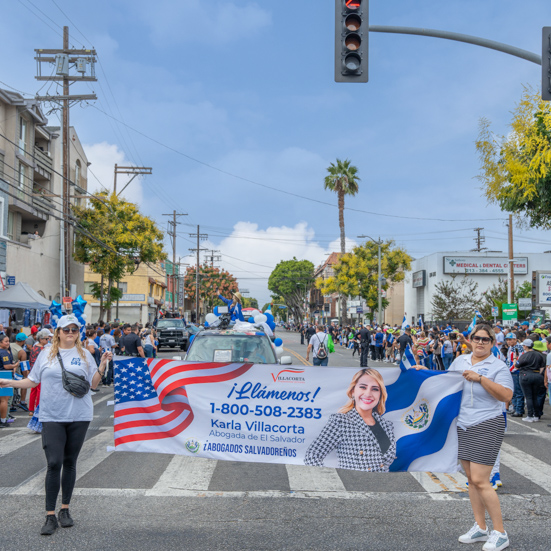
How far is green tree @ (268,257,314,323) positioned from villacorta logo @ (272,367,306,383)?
108 metres

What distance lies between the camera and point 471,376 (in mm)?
4793

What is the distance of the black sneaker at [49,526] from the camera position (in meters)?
4.96

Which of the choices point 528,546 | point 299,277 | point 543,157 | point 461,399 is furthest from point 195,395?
point 299,277

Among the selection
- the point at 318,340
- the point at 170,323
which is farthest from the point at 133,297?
the point at 318,340

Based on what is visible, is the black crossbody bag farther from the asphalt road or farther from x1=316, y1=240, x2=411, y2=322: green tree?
x1=316, y1=240, x2=411, y2=322: green tree

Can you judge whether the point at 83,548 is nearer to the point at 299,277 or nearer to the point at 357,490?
the point at 357,490

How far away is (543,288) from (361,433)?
24.9 metres

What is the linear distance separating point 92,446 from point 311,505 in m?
4.10

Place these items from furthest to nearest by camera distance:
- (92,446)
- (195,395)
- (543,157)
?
1. (543,157)
2. (92,446)
3. (195,395)

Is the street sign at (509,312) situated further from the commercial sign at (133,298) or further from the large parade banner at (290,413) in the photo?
the commercial sign at (133,298)

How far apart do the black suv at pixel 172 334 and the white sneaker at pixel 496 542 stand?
91.8 ft

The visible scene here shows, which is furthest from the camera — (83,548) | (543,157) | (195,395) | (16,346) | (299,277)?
(299,277)

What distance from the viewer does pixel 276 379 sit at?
19.9 feet

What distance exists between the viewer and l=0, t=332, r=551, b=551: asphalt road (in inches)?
193
